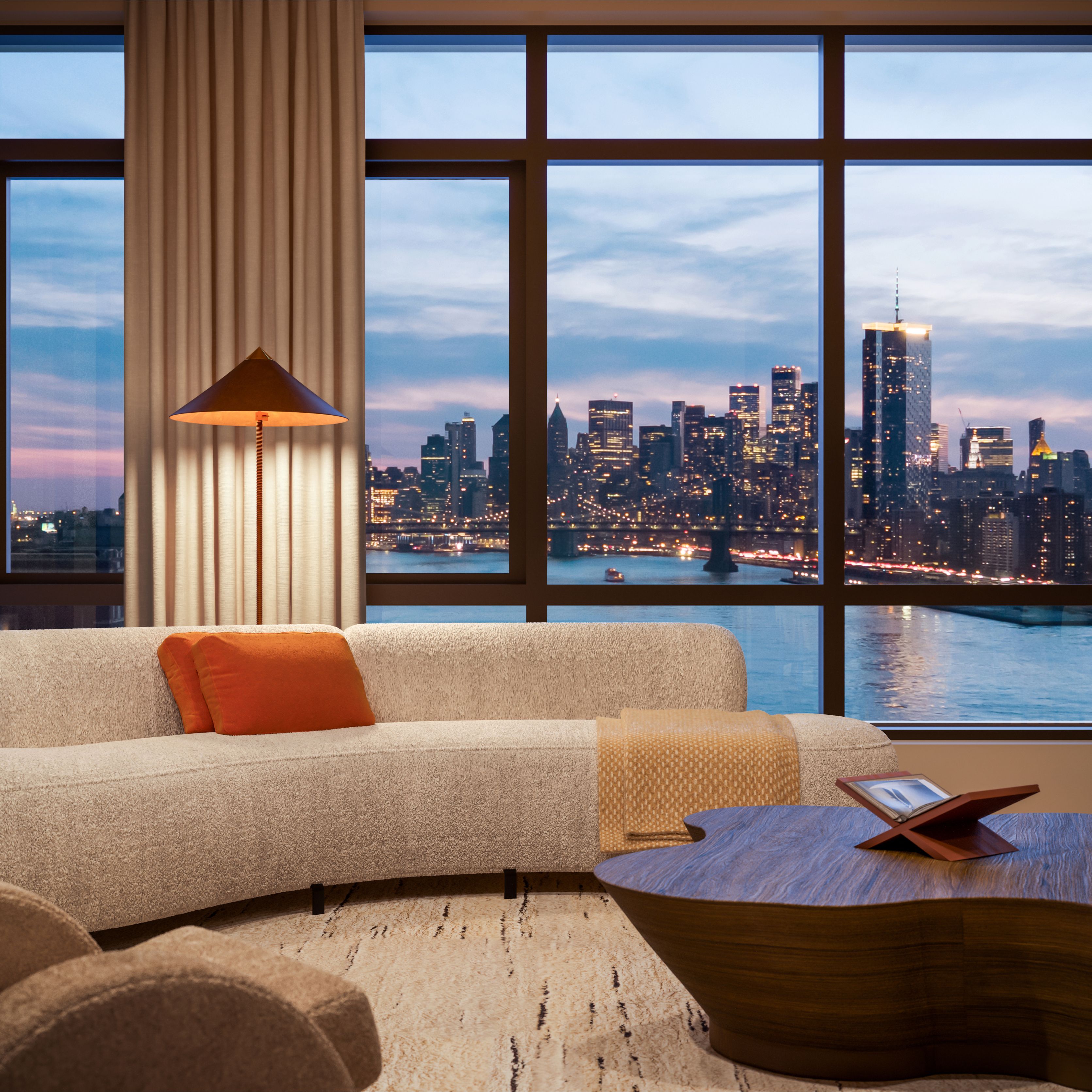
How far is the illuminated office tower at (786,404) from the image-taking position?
4270 mm

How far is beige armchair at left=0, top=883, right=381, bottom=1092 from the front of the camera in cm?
75

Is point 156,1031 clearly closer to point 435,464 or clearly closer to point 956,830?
point 956,830

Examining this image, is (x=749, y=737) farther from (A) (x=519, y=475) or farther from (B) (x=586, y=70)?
(B) (x=586, y=70)

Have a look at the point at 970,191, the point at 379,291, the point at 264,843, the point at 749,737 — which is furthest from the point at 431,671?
the point at 970,191

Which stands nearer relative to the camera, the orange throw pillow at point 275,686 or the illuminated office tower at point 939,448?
the orange throw pillow at point 275,686

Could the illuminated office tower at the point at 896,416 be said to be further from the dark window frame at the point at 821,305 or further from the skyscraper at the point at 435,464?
the skyscraper at the point at 435,464

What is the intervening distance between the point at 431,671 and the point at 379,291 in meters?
1.84

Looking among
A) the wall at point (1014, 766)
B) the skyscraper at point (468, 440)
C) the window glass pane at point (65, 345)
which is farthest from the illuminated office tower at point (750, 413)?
the window glass pane at point (65, 345)

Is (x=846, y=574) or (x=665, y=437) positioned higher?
(x=665, y=437)

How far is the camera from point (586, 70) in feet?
13.8

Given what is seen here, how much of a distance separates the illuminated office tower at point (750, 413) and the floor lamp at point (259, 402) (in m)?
1.71

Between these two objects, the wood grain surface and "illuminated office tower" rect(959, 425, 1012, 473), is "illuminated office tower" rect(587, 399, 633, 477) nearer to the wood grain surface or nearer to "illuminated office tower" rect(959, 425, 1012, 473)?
"illuminated office tower" rect(959, 425, 1012, 473)

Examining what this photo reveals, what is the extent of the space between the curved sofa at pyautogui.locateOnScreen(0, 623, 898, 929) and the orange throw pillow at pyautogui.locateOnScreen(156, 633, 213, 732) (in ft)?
0.17

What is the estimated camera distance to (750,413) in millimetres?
4301
